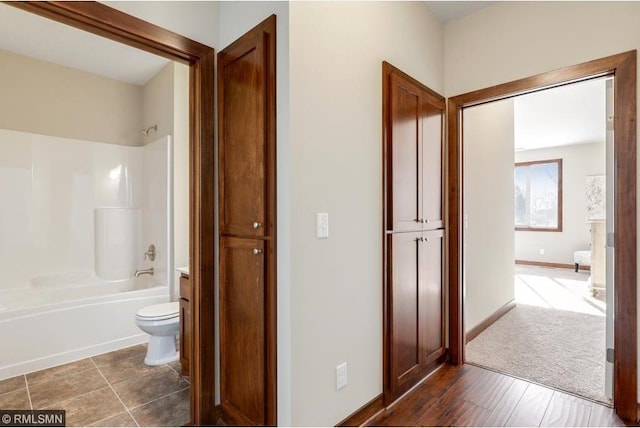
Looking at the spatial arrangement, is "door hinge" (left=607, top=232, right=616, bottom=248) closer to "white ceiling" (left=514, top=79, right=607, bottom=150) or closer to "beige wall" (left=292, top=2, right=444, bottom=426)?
"beige wall" (left=292, top=2, right=444, bottom=426)

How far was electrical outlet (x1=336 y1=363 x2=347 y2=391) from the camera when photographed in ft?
5.70

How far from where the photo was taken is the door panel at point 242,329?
1.65 metres

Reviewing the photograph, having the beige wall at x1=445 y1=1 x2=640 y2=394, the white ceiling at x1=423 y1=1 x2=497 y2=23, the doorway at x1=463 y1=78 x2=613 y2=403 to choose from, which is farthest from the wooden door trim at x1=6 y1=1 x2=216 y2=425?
the doorway at x1=463 y1=78 x2=613 y2=403

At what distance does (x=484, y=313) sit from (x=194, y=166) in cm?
309

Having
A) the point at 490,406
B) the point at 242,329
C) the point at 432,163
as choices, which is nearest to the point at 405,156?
the point at 432,163

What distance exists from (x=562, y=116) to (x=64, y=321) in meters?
6.69

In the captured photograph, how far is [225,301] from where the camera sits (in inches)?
74.7

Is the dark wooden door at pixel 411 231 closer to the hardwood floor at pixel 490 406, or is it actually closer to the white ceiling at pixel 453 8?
the hardwood floor at pixel 490 406

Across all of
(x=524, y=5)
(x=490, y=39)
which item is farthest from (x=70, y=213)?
(x=524, y=5)

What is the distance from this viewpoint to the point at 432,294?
8.20 ft

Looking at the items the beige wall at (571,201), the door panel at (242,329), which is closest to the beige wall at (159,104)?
the door panel at (242,329)

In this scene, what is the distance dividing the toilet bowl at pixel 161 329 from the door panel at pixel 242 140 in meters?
1.27

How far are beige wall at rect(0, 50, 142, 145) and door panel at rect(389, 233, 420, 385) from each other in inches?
135

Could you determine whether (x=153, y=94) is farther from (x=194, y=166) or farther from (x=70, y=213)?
(x=194, y=166)
